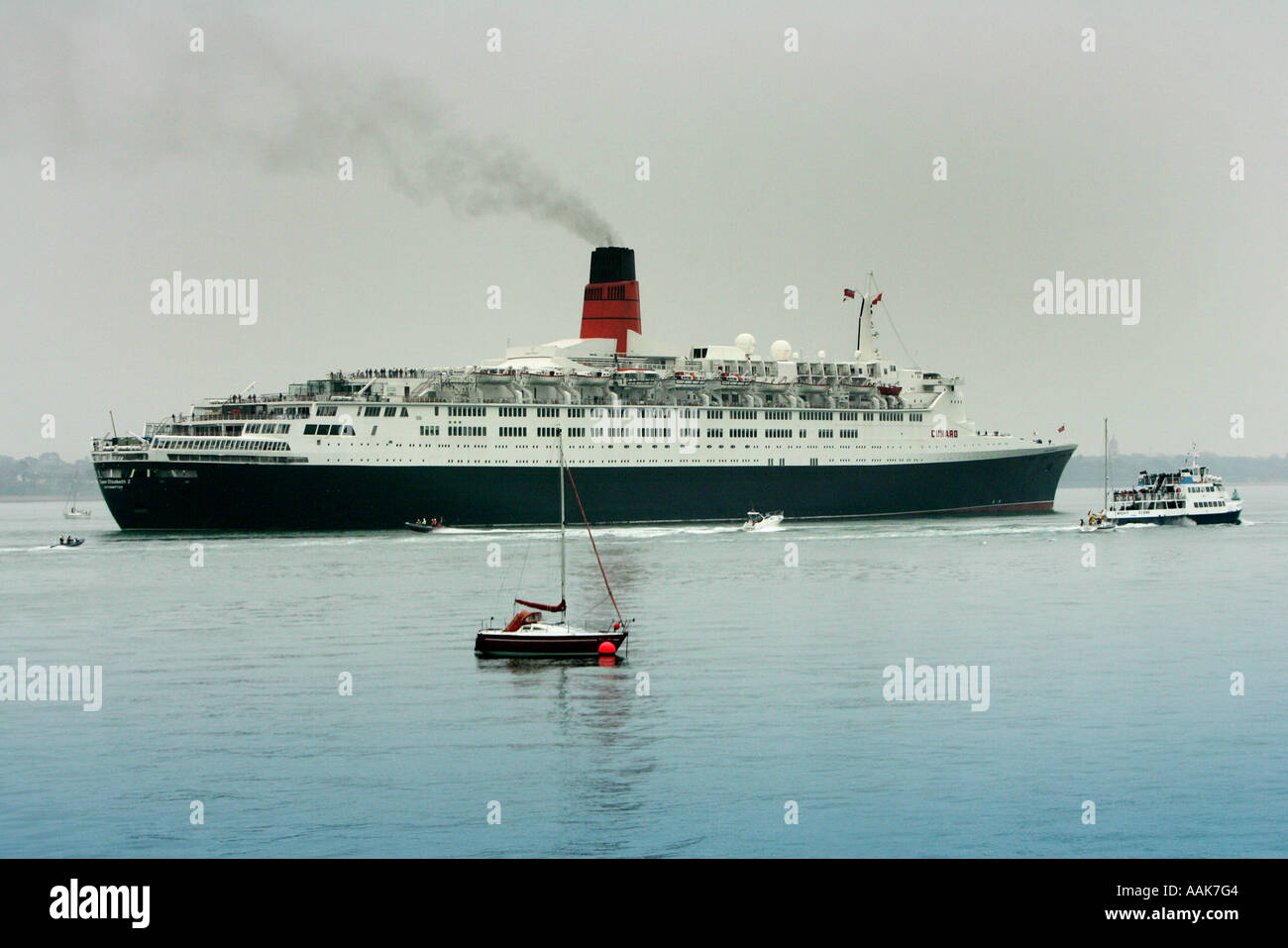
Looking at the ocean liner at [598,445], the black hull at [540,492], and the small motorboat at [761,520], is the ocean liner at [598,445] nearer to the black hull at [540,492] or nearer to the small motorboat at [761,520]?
the black hull at [540,492]

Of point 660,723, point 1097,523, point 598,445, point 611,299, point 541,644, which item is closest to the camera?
point 660,723

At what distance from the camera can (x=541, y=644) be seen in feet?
111

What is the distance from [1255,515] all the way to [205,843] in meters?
107

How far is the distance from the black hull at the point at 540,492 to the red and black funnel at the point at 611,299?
1241 centimetres

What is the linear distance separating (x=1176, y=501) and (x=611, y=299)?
119 ft

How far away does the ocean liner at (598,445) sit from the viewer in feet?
245

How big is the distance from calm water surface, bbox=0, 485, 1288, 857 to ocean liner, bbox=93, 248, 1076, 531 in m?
22.7

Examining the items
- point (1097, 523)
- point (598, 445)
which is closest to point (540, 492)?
point (598, 445)

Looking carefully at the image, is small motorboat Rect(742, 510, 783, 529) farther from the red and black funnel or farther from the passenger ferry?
the passenger ferry

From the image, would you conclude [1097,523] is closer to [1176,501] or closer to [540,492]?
[1176,501]

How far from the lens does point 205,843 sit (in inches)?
800

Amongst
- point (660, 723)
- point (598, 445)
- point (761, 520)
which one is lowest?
point (660, 723)

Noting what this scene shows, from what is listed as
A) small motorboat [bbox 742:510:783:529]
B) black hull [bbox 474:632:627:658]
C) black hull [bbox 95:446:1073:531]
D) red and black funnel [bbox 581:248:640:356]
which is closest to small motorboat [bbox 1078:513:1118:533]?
black hull [bbox 95:446:1073:531]
